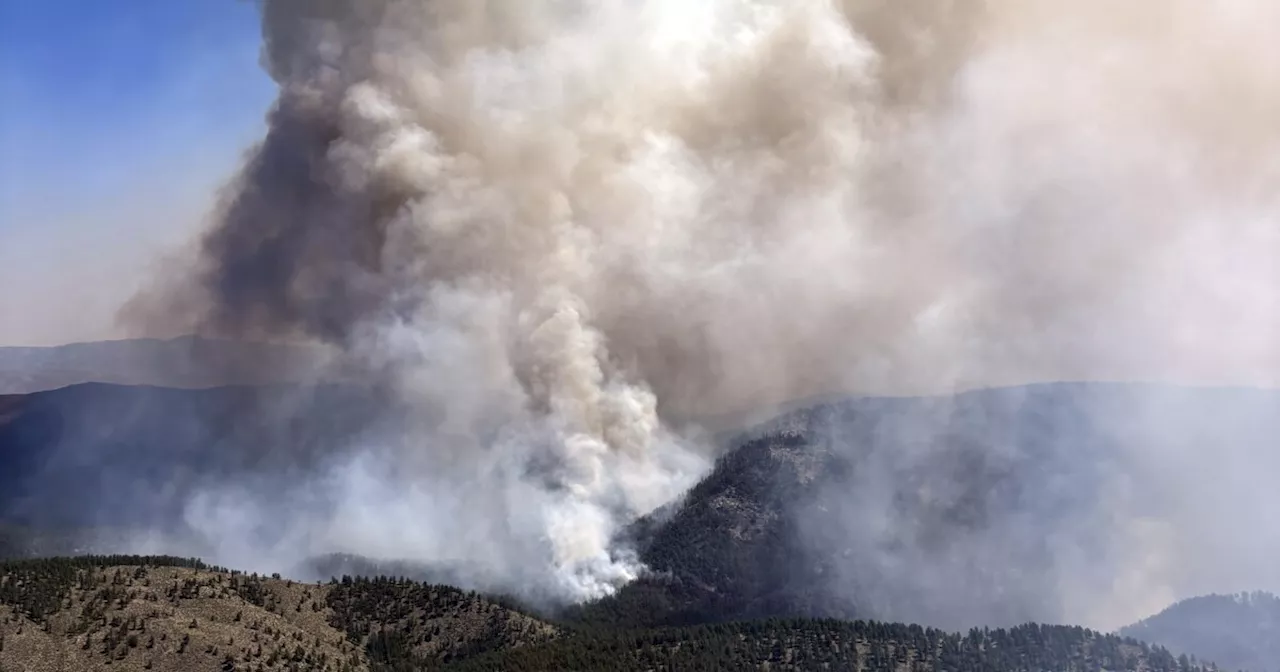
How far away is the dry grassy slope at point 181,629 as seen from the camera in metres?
105

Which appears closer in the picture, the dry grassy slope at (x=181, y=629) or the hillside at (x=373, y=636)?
the dry grassy slope at (x=181, y=629)

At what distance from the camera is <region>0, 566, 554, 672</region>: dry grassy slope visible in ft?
346

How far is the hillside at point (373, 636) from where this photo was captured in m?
109

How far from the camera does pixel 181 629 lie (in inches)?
4407

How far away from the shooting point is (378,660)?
13088cm

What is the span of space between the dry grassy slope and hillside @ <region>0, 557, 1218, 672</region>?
187mm

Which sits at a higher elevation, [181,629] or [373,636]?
[373,636]

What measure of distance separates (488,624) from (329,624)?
2392 cm

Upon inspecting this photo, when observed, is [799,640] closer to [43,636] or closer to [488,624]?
[488,624]

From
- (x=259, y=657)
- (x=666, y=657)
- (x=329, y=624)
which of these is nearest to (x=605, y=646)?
(x=666, y=657)

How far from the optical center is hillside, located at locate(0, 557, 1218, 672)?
108562mm

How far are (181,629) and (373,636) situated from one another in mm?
30694

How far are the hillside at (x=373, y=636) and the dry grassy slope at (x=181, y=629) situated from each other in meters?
0.19

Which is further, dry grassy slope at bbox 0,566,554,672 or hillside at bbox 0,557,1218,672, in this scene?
hillside at bbox 0,557,1218,672
